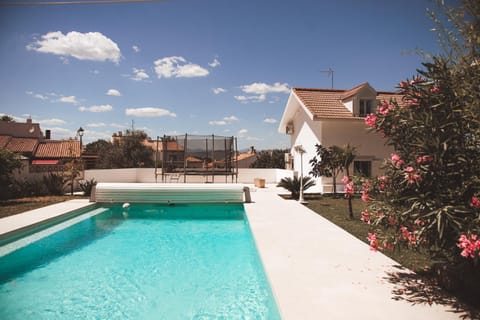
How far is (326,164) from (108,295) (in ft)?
34.4

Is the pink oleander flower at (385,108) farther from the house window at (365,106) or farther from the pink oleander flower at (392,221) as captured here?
the house window at (365,106)

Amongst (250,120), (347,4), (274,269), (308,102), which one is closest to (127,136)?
(250,120)

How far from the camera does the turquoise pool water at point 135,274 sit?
12.7 ft

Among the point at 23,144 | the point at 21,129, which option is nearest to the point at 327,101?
the point at 23,144

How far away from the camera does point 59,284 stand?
467 cm

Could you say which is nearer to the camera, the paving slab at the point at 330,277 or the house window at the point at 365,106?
the paving slab at the point at 330,277

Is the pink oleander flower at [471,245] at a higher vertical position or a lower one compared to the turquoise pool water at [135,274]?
higher

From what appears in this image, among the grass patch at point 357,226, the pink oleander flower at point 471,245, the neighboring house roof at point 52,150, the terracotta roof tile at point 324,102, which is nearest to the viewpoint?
the pink oleander flower at point 471,245

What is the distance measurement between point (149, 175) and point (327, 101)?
1273 centimetres

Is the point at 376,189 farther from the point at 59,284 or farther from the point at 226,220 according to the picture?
the point at 226,220

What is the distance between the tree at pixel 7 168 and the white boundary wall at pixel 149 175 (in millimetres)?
4252

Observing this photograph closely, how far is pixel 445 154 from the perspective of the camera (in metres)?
2.91

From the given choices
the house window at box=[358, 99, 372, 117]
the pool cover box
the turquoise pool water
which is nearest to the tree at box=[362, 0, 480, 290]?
the turquoise pool water

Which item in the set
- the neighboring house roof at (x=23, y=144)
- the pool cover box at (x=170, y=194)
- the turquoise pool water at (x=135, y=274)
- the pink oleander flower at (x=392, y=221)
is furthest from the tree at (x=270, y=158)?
the pink oleander flower at (x=392, y=221)
